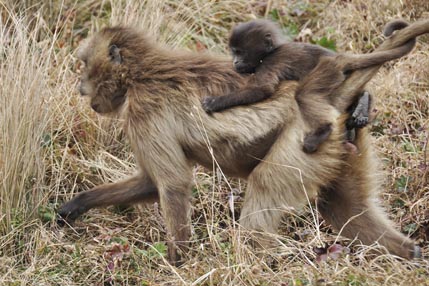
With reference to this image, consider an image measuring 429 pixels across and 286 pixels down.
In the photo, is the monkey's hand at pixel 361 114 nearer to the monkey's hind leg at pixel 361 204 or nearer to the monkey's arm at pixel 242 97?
the monkey's hind leg at pixel 361 204

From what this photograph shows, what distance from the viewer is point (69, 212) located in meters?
6.04

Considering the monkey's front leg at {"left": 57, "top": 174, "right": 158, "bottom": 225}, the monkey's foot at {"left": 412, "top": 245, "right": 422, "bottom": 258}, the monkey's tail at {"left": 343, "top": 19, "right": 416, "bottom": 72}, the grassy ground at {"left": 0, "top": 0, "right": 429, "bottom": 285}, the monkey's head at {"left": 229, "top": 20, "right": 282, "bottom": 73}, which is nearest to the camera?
the grassy ground at {"left": 0, "top": 0, "right": 429, "bottom": 285}

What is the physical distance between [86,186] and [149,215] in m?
0.56

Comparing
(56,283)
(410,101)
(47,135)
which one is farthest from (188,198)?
(410,101)

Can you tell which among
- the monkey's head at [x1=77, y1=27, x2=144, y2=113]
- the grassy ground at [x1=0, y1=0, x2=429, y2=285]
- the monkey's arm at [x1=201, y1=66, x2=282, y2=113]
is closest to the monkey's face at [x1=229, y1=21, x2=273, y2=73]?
the monkey's arm at [x1=201, y1=66, x2=282, y2=113]

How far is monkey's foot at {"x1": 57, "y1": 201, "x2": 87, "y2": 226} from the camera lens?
6.04m

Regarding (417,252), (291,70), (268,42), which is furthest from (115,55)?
(417,252)

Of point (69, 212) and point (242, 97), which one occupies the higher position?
point (242, 97)

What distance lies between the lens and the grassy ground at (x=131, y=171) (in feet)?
16.9

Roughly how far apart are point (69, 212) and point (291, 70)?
66.2 inches

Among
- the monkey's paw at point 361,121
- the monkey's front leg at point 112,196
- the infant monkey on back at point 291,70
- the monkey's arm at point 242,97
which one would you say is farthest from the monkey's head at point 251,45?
the monkey's front leg at point 112,196

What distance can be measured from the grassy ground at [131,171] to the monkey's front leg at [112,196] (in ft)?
0.41

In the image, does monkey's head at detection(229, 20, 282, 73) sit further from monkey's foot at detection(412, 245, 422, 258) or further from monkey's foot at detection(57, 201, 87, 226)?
monkey's foot at detection(412, 245, 422, 258)

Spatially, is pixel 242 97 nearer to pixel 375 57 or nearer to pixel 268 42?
pixel 268 42
